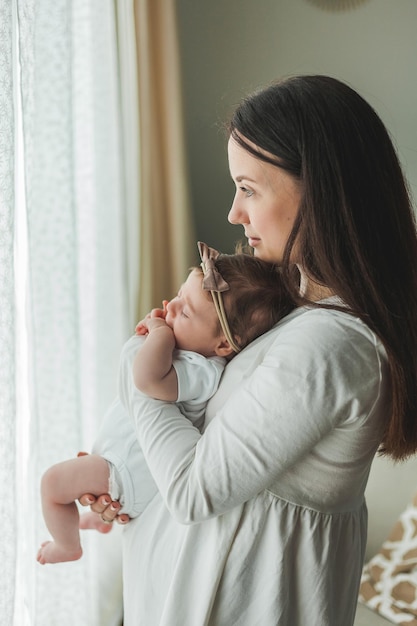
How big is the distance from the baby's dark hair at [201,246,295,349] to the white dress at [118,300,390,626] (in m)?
0.06

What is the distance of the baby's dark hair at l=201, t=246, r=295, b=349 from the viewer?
1.16 meters

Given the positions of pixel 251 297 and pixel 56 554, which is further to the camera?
pixel 56 554

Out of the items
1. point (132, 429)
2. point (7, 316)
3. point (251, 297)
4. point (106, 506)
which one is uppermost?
point (251, 297)

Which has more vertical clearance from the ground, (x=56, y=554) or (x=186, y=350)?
(x=186, y=350)

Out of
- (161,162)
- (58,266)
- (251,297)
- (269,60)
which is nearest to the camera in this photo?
(251,297)

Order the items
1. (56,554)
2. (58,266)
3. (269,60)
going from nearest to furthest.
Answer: (56,554)
(58,266)
(269,60)

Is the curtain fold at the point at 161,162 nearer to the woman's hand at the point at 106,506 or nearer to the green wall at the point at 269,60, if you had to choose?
the green wall at the point at 269,60

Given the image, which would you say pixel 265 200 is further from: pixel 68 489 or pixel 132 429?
pixel 68 489

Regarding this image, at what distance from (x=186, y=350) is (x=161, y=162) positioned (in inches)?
54.3

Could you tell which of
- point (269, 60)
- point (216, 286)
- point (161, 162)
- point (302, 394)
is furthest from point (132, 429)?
point (269, 60)

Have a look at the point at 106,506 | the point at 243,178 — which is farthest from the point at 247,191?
the point at 106,506

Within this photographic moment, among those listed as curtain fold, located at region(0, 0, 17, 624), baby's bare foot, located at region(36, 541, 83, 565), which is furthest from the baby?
curtain fold, located at region(0, 0, 17, 624)

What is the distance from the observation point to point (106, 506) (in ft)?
3.98

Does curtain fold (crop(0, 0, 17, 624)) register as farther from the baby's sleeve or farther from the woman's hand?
the baby's sleeve
